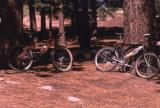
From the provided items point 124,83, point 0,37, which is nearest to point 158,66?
point 124,83

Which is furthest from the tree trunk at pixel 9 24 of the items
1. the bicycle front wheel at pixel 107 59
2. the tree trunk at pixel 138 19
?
the tree trunk at pixel 138 19

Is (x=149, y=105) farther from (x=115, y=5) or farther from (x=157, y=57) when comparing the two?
(x=115, y=5)

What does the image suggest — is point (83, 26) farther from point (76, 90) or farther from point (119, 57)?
point (76, 90)

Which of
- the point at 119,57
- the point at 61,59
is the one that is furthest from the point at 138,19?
the point at 61,59

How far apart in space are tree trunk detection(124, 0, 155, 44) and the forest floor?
115cm

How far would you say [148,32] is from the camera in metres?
13.5

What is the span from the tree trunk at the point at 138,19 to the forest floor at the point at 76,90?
1.15 meters

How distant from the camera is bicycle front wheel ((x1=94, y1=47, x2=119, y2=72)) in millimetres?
13276

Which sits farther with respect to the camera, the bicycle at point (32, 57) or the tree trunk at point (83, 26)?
the tree trunk at point (83, 26)

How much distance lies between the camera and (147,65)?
40.7ft

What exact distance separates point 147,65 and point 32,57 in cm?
295

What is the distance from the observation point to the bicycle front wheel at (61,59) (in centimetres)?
1335

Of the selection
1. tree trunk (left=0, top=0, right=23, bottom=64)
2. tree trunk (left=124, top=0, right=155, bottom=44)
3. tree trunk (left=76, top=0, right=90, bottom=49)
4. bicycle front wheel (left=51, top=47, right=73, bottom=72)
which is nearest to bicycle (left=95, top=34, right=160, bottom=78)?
tree trunk (left=124, top=0, right=155, bottom=44)

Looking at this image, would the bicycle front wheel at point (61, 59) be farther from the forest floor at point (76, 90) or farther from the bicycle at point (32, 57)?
the forest floor at point (76, 90)
